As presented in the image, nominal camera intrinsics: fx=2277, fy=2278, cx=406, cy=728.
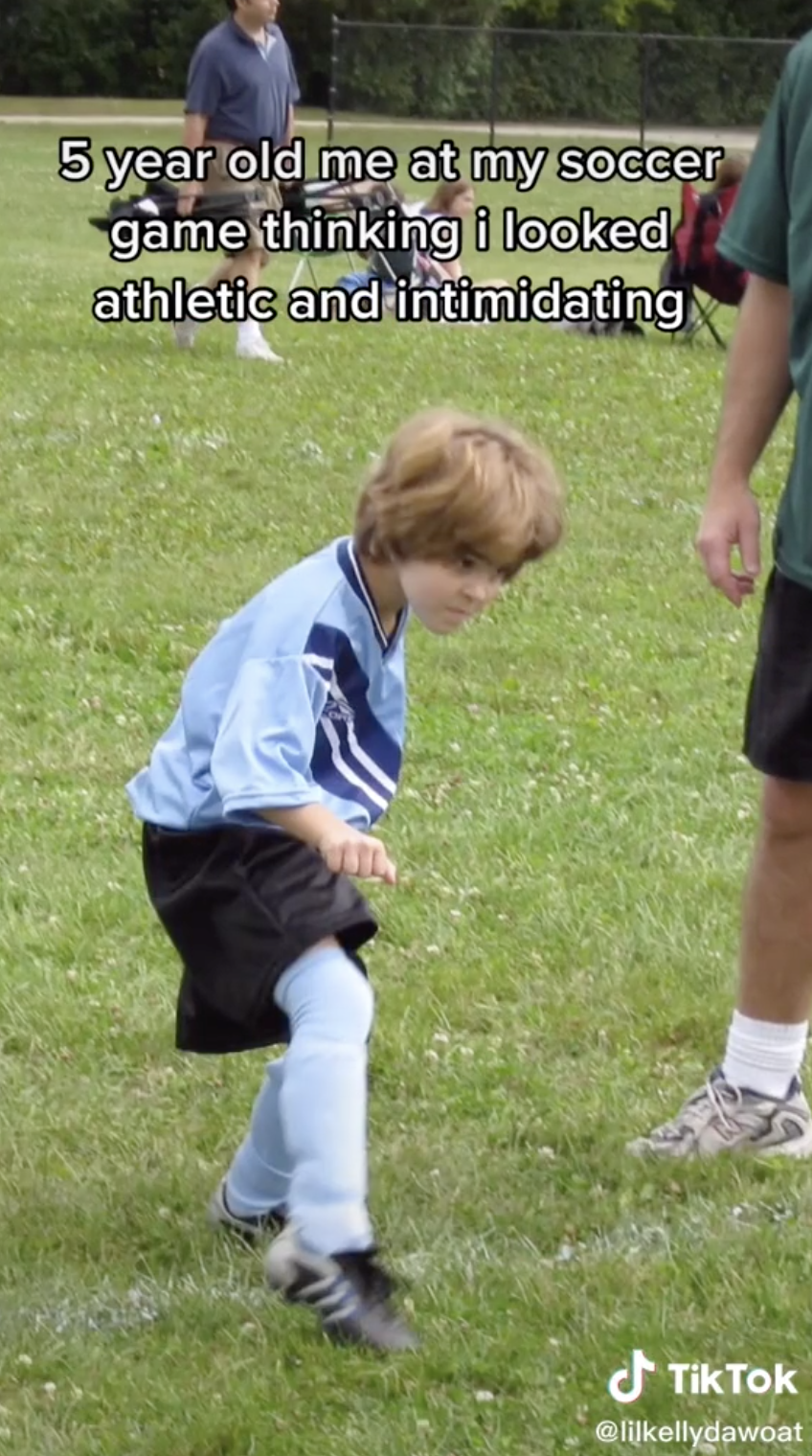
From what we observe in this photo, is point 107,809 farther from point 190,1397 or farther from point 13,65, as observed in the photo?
point 13,65

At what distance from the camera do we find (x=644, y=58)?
41500 mm

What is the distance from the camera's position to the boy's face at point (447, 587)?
10.6 feet

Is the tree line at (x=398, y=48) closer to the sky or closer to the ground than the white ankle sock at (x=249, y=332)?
closer to the ground

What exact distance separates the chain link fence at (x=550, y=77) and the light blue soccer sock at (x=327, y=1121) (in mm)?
37287

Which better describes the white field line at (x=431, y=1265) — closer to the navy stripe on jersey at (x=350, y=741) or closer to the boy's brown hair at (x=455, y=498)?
the navy stripe on jersey at (x=350, y=741)

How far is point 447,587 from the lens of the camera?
3.25 meters

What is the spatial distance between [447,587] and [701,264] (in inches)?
462

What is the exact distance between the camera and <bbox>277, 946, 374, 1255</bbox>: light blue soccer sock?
3.18 metres

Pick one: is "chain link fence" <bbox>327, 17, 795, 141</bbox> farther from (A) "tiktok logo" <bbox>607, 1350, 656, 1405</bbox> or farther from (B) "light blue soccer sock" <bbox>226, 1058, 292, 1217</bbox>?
(A) "tiktok logo" <bbox>607, 1350, 656, 1405</bbox>

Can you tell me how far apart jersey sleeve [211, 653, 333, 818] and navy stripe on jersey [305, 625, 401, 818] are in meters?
0.07

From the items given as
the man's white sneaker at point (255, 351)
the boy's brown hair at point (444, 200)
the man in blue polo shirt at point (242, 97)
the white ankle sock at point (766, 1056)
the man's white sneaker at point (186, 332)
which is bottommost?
the boy's brown hair at point (444, 200)

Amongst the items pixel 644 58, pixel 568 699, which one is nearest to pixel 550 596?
pixel 568 699

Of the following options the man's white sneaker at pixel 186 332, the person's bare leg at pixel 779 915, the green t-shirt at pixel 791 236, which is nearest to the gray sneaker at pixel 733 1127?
the person's bare leg at pixel 779 915

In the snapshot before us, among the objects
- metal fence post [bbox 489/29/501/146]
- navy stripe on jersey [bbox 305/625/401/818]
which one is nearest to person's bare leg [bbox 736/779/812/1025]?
navy stripe on jersey [bbox 305/625/401/818]
